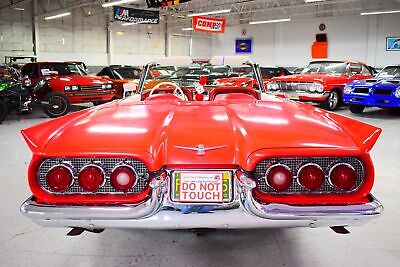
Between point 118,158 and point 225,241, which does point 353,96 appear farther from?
point 118,158

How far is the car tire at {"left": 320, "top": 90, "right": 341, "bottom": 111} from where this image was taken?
30.5 feet

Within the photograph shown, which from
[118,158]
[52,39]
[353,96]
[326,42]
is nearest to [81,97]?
[353,96]

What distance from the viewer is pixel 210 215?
1651mm

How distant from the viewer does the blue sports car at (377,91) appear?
26.1ft

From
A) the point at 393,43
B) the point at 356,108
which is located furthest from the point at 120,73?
Answer: the point at 393,43

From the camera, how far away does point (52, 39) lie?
19.8m

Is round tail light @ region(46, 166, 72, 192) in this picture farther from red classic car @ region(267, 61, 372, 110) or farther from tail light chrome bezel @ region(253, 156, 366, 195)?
red classic car @ region(267, 61, 372, 110)

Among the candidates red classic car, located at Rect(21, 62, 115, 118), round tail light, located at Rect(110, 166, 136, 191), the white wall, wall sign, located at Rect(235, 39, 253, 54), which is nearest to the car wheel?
red classic car, located at Rect(21, 62, 115, 118)

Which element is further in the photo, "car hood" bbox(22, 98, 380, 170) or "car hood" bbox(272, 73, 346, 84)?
"car hood" bbox(272, 73, 346, 84)

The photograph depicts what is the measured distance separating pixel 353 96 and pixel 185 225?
25.9ft

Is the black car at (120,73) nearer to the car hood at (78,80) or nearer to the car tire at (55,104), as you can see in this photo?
the car hood at (78,80)

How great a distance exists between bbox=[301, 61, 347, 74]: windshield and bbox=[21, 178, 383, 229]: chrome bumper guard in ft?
29.5

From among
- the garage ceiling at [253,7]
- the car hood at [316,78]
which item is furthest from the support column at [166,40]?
the car hood at [316,78]

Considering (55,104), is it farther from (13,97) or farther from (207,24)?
(207,24)
